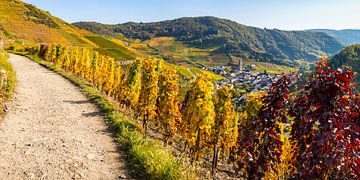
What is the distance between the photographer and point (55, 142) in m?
10.9

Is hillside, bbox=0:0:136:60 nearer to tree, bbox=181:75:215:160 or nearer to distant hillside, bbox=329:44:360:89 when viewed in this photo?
tree, bbox=181:75:215:160

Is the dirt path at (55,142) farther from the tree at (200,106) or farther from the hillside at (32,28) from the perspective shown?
the hillside at (32,28)

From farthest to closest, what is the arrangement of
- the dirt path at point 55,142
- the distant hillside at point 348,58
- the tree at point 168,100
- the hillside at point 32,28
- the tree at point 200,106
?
1. the distant hillside at point 348,58
2. the hillside at point 32,28
3. the tree at point 168,100
4. the tree at point 200,106
5. the dirt path at point 55,142

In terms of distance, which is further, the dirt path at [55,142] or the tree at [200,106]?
the tree at [200,106]

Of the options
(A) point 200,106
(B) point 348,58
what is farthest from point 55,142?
(B) point 348,58

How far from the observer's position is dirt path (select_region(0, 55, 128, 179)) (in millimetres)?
8594

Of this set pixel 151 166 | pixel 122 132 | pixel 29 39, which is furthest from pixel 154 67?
pixel 29 39

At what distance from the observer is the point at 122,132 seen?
1245 cm

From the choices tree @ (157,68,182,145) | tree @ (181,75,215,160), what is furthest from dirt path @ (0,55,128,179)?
tree @ (181,75,215,160)

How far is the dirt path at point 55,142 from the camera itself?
859 centimetres

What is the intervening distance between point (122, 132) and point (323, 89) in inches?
342

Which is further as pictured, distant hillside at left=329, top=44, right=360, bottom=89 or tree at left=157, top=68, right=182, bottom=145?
distant hillside at left=329, top=44, right=360, bottom=89

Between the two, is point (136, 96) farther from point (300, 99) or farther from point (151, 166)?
point (300, 99)

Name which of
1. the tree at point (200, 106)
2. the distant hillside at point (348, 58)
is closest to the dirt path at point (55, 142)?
the tree at point (200, 106)
